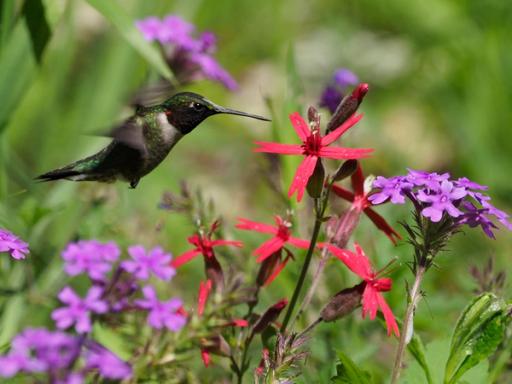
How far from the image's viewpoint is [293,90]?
3.16m

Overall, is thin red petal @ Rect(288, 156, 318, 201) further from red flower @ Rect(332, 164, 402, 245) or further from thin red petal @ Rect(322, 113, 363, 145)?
red flower @ Rect(332, 164, 402, 245)

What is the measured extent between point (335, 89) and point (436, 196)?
131 centimetres

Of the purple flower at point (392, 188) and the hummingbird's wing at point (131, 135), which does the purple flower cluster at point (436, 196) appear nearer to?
the purple flower at point (392, 188)

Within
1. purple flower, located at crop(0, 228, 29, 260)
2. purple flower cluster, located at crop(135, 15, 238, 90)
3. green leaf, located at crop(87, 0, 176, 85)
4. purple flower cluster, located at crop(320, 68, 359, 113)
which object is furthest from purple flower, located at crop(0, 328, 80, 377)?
purple flower cluster, located at crop(135, 15, 238, 90)

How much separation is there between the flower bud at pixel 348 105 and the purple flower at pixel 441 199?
0.31m

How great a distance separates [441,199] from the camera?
6.42 feet

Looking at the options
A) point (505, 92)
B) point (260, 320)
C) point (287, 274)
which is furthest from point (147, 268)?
point (505, 92)

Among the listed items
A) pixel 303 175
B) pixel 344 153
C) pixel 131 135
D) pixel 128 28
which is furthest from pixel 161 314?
pixel 128 28

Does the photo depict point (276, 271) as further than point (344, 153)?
Yes

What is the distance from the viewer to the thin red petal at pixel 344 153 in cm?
207

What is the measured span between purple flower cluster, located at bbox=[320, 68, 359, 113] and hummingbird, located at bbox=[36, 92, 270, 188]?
0.69 metres

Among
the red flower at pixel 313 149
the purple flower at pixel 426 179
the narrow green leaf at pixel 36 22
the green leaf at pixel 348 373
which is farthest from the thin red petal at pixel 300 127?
the narrow green leaf at pixel 36 22

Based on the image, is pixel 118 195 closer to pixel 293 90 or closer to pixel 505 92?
pixel 293 90

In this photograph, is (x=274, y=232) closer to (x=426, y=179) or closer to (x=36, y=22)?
(x=426, y=179)
